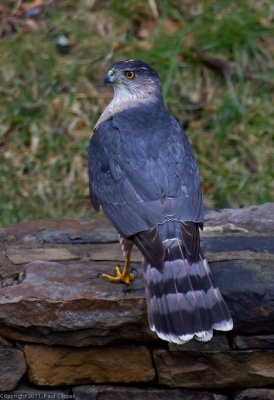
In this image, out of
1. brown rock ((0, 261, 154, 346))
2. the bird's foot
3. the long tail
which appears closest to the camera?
the long tail

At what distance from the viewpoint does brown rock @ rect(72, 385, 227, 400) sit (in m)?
4.18

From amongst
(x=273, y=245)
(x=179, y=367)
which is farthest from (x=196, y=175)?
(x=179, y=367)

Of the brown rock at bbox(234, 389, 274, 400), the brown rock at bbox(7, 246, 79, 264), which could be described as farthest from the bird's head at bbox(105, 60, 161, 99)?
the brown rock at bbox(234, 389, 274, 400)

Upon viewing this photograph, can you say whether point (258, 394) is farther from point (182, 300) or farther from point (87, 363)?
point (87, 363)

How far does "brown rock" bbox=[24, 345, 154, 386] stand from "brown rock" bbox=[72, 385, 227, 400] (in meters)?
0.06

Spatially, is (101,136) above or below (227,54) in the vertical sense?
above

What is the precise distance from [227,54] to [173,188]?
157 inches

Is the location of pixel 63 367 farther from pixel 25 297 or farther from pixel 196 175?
pixel 196 175

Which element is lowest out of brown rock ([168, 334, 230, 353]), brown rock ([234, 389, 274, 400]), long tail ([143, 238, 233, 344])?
brown rock ([234, 389, 274, 400])

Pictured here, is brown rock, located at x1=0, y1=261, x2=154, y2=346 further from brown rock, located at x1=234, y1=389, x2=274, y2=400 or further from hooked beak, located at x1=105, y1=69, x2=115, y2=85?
hooked beak, located at x1=105, y1=69, x2=115, y2=85

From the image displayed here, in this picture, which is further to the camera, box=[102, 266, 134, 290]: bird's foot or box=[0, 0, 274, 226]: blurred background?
box=[0, 0, 274, 226]: blurred background

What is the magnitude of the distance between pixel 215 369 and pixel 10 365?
1.16 m

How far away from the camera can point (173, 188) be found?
4.18 meters

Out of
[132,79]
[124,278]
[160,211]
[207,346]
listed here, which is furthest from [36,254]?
[132,79]
